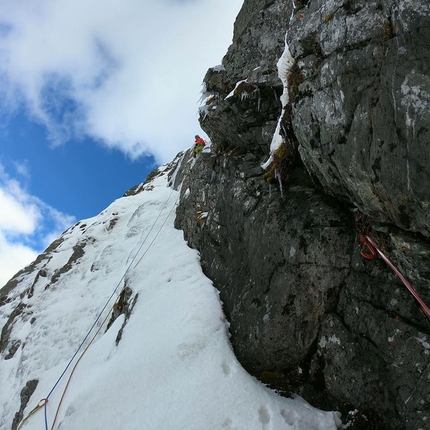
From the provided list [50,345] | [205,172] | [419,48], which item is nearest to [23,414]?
[50,345]

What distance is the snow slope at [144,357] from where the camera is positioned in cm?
568

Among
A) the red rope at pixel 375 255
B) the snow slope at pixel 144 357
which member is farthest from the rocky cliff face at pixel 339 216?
the snow slope at pixel 144 357

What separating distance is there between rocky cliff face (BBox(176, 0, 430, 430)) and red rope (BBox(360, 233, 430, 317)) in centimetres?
9

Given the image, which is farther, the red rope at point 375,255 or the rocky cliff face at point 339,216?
the red rope at point 375,255

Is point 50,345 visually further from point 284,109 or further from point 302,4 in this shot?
point 302,4

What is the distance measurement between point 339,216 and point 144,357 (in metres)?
5.72

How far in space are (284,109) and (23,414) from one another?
12759 millimetres

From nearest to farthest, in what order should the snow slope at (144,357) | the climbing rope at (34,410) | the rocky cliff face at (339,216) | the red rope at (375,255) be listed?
the rocky cliff face at (339,216)
the red rope at (375,255)
the snow slope at (144,357)
the climbing rope at (34,410)

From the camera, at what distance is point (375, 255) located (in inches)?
201

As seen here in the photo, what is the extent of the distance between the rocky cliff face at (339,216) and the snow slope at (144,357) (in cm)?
65

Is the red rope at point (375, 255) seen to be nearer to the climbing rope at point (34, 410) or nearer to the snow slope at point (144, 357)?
the snow slope at point (144, 357)

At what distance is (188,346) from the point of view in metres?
7.16

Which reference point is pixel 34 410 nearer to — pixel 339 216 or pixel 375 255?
pixel 339 216

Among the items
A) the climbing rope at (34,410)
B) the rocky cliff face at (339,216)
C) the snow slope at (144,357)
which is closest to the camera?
the rocky cliff face at (339,216)
